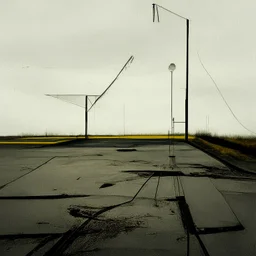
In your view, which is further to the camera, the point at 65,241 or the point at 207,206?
the point at 207,206

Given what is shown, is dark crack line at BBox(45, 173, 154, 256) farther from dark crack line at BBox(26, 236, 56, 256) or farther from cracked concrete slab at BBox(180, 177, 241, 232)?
cracked concrete slab at BBox(180, 177, 241, 232)

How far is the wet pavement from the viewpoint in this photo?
354 cm

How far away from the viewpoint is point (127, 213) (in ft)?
15.8

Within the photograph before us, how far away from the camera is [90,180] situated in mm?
7555

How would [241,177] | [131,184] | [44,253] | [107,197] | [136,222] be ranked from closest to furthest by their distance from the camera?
[44,253] → [136,222] → [107,197] → [131,184] → [241,177]

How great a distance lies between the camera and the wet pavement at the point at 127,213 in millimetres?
3541

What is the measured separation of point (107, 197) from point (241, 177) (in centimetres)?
383

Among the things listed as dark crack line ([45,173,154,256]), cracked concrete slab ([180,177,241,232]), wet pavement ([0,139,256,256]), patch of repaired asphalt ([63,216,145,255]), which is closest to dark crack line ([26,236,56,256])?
wet pavement ([0,139,256,256])

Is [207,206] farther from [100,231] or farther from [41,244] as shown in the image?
[41,244]

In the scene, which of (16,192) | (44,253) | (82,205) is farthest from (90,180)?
(44,253)

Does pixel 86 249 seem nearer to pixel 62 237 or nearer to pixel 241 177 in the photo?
pixel 62 237

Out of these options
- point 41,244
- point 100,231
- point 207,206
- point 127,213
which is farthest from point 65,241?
point 207,206

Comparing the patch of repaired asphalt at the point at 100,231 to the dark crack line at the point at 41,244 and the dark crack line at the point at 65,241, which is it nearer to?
the dark crack line at the point at 65,241

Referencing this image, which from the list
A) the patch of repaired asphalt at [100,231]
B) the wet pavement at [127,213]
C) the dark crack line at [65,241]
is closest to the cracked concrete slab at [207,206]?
the wet pavement at [127,213]
